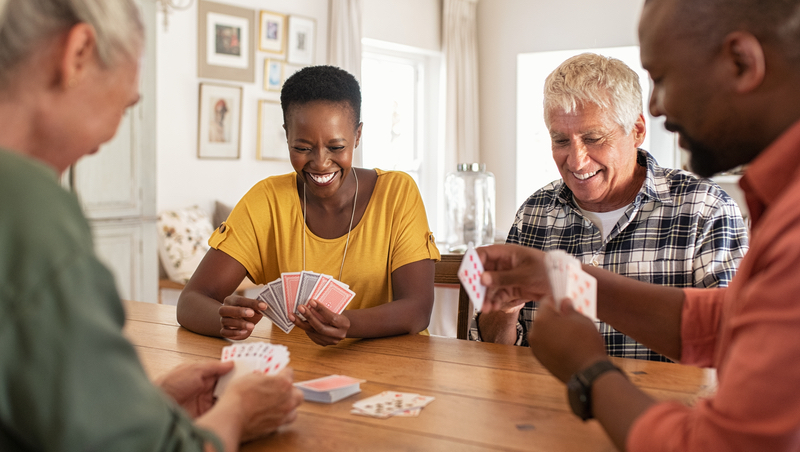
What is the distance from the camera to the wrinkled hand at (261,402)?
108cm

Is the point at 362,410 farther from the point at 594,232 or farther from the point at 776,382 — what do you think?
the point at 594,232

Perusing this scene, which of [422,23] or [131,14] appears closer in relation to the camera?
[131,14]

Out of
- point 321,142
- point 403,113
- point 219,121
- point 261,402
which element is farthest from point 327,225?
point 403,113

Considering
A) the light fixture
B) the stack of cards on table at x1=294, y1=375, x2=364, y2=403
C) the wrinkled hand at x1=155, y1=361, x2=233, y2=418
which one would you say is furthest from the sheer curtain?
the wrinkled hand at x1=155, y1=361, x2=233, y2=418

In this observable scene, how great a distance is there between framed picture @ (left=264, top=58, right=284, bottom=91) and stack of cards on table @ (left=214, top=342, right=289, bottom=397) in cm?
504

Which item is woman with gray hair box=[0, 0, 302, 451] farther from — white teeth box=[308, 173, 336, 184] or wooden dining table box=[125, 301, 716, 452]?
white teeth box=[308, 173, 336, 184]

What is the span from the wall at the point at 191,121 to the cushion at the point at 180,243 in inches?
12.8

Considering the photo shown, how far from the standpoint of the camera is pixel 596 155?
2.07 m

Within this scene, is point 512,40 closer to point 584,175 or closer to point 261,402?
point 584,175

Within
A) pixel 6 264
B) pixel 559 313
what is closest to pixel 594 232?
pixel 559 313

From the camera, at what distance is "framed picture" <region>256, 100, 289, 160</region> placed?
6062 millimetres

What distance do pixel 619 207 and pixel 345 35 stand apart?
4.92m

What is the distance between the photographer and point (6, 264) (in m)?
0.66

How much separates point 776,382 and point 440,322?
3.74 meters
